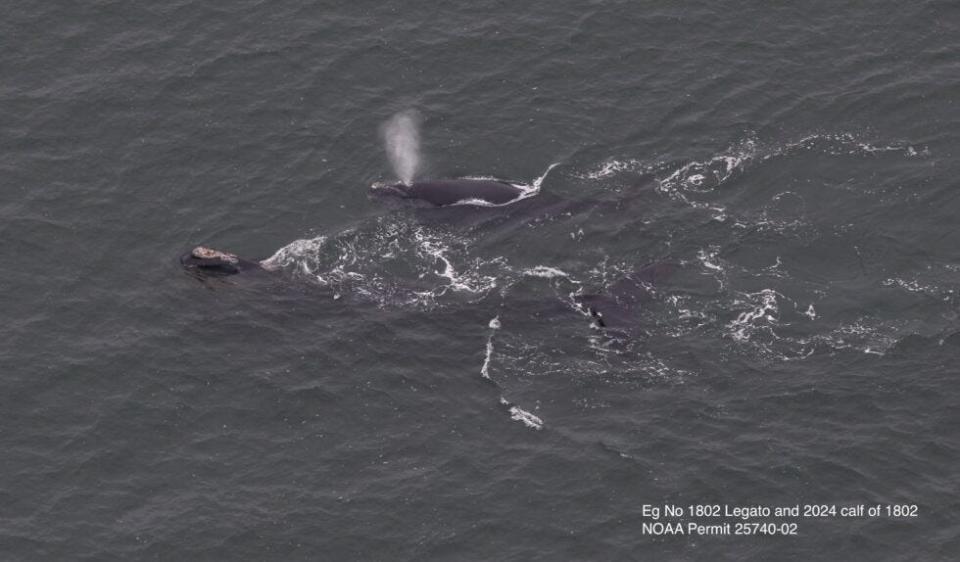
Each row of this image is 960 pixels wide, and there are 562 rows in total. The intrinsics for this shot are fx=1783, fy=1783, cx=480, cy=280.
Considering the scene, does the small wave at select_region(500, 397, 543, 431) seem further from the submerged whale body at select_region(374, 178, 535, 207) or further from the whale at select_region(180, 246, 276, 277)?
the whale at select_region(180, 246, 276, 277)

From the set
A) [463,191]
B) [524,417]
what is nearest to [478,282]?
[463,191]

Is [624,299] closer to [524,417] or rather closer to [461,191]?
[524,417]

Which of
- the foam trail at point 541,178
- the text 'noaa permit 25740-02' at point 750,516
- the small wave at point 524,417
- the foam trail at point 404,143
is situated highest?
the foam trail at point 404,143

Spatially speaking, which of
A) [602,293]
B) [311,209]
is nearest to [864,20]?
[602,293]

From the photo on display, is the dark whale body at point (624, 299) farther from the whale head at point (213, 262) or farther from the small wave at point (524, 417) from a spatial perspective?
the whale head at point (213, 262)

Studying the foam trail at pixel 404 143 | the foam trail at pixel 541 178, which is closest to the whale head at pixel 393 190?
the foam trail at pixel 404 143

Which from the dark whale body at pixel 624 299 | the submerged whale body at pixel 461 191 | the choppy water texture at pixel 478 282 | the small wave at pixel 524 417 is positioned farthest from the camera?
the submerged whale body at pixel 461 191

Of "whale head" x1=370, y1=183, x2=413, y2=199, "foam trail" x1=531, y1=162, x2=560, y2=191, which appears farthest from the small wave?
"foam trail" x1=531, y1=162, x2=560, y2=191
